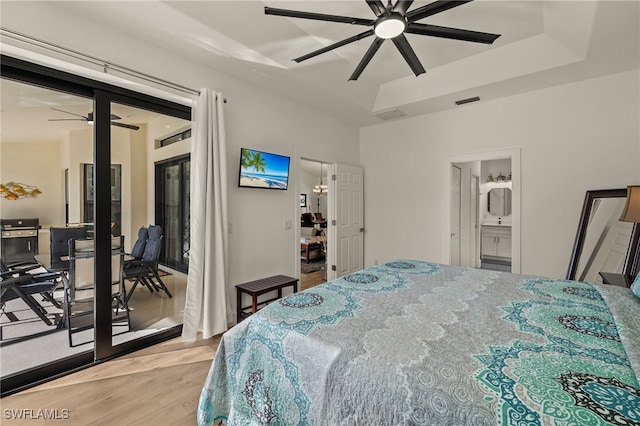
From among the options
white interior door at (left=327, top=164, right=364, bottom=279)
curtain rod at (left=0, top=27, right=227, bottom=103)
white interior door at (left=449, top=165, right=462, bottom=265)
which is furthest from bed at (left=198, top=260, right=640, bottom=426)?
white interior door at (left=327, top=164, right=364, bottom=279)

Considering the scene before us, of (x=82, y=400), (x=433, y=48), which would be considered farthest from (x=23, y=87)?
(x=433, y=48)

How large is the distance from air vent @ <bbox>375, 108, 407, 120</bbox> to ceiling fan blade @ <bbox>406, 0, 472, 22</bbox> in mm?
2437

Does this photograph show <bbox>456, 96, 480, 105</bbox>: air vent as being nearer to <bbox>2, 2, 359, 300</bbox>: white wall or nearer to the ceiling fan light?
<bbox>2, 2, 359, 300</bbox>: white wall

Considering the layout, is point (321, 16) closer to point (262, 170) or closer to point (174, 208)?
point (262, 170)

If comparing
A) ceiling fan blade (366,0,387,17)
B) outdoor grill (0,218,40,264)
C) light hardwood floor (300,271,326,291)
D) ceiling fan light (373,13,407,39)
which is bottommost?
light hardwood floor (300,271,326,291)

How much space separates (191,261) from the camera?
277cm

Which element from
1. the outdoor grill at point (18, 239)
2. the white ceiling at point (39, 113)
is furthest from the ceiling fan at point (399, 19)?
the outdoor grill at point (18, 239)

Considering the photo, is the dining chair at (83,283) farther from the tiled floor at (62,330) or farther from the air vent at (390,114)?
the air vent at (390,114)

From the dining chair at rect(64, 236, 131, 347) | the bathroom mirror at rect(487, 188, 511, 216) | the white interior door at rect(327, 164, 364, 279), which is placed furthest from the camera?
the bathroom mirror at rect(487, 188, 511, 216)

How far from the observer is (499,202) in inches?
240

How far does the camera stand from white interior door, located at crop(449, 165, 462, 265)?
13.9 feet

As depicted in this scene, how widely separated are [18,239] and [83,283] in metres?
0.55

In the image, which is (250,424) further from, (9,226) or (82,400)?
(9,226)

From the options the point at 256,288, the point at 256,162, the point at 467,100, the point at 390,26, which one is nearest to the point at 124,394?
the point at 256,288
